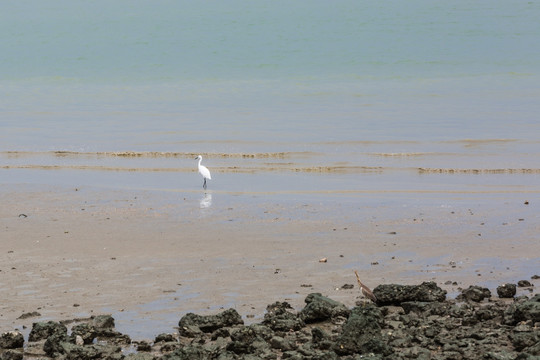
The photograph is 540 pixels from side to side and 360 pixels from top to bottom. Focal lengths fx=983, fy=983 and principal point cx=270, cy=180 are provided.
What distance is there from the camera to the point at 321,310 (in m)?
8.70

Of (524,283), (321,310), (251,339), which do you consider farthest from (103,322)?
(524,283)

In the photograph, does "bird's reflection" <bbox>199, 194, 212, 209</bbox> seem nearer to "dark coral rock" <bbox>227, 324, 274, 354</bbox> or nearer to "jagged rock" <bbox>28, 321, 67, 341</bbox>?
"jagged rock" <bbox>28, 321, 67, 341</bbox>

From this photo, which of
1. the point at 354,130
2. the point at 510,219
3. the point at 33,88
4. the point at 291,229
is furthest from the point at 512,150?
the point at 33,88

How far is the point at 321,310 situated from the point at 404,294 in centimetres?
103

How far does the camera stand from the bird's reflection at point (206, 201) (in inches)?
631

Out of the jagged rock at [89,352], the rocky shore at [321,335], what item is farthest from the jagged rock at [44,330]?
the jagged rock at [89,352]

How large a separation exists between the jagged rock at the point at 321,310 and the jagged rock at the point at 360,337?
742mm

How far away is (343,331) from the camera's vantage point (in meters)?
7.89

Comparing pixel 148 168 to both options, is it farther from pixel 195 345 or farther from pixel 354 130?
pixel 195 345

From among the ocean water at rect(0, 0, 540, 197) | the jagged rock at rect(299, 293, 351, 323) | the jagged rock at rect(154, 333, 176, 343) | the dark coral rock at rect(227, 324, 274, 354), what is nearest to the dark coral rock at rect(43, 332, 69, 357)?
the jagged rock at rect(154, 333, 176, 343)

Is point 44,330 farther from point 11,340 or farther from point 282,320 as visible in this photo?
point 282,320

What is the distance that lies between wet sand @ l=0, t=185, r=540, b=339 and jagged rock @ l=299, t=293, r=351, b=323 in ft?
1.84

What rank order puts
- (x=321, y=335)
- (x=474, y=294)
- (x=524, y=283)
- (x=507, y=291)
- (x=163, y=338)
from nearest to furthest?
(x=321, y=335), (x=163, y=338), (x=474, y=294), (x=507, y=291), (x=524, y=283)

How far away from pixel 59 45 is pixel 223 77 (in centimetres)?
3581
